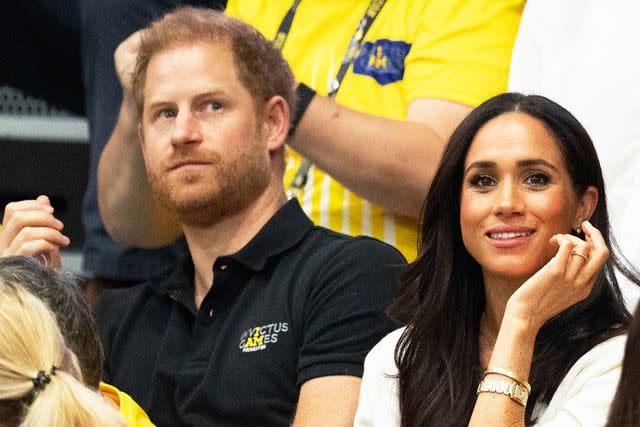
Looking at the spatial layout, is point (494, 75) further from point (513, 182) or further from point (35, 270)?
point (35, 270)

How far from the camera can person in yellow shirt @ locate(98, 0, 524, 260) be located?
3.26 metres

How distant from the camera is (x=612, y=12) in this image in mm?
3348

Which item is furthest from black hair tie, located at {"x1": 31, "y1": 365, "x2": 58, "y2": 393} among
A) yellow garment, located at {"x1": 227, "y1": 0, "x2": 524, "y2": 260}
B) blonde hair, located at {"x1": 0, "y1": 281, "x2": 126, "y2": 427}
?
yellow garment, located at {"x1": 227, "y1": 0, "x2": 524, "y2": 260}

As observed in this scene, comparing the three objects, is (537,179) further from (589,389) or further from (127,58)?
(127,58)

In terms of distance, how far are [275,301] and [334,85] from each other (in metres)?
0.62

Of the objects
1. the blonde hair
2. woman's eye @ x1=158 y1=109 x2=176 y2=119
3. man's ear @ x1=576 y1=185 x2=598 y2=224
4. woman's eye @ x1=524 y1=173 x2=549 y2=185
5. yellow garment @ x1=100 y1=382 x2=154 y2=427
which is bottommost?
the blonde hair

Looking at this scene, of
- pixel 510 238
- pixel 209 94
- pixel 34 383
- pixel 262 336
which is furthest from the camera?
pixel 209 94

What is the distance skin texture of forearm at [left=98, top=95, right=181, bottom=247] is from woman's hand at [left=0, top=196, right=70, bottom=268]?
0.40m

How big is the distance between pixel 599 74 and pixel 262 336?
3.22 ft

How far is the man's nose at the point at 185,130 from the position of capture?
320 centimetres

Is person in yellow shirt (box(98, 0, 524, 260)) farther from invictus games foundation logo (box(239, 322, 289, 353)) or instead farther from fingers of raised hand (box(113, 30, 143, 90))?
invictus games foundation logo (box(239, 322, 289, 353))

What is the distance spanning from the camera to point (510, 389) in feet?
8.49

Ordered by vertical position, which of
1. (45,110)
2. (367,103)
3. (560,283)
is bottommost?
(560,283)

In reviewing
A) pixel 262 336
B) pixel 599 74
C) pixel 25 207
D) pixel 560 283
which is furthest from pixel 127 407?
pixel 599 74
